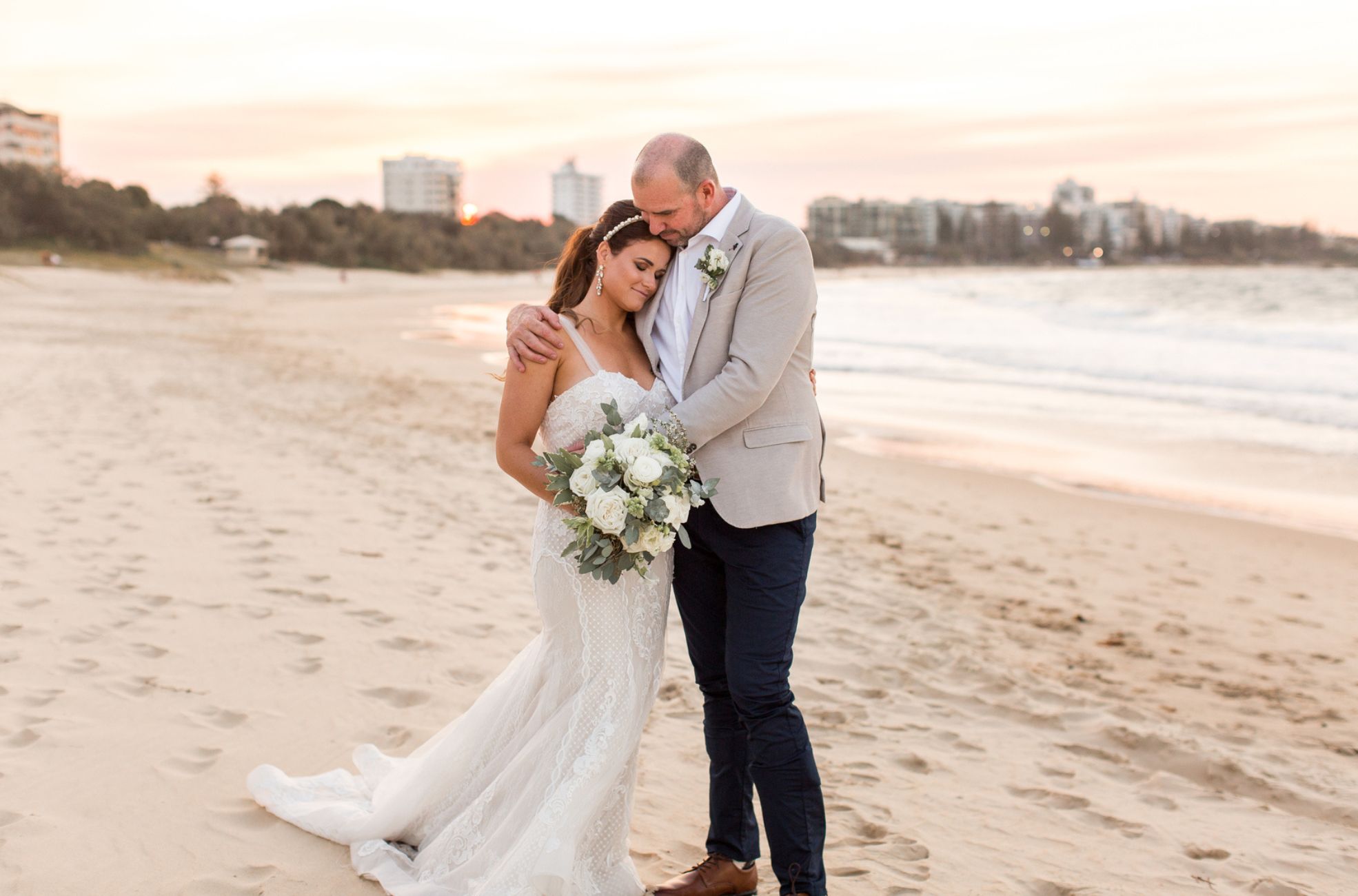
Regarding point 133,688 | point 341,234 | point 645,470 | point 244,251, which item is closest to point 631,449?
point 645,470

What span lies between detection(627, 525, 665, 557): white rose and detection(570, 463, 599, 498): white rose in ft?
0.53

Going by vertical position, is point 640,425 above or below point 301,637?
above

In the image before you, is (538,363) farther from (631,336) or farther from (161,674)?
(161,674)

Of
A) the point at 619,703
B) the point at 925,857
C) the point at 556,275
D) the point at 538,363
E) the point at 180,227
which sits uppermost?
the point at 180,227

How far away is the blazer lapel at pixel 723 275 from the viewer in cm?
266

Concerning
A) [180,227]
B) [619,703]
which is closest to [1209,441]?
[619,703]

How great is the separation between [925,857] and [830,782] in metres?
0.54

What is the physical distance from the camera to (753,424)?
270 cm

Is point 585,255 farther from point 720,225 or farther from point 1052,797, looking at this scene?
point 1052,797

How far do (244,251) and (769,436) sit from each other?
183 ft

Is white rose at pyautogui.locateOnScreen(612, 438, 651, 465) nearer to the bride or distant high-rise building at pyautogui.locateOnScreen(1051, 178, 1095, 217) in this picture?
the bride

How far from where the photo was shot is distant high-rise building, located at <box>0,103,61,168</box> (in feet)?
343

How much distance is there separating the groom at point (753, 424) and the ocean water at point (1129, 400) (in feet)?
21.9

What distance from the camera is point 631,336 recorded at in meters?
3.05
